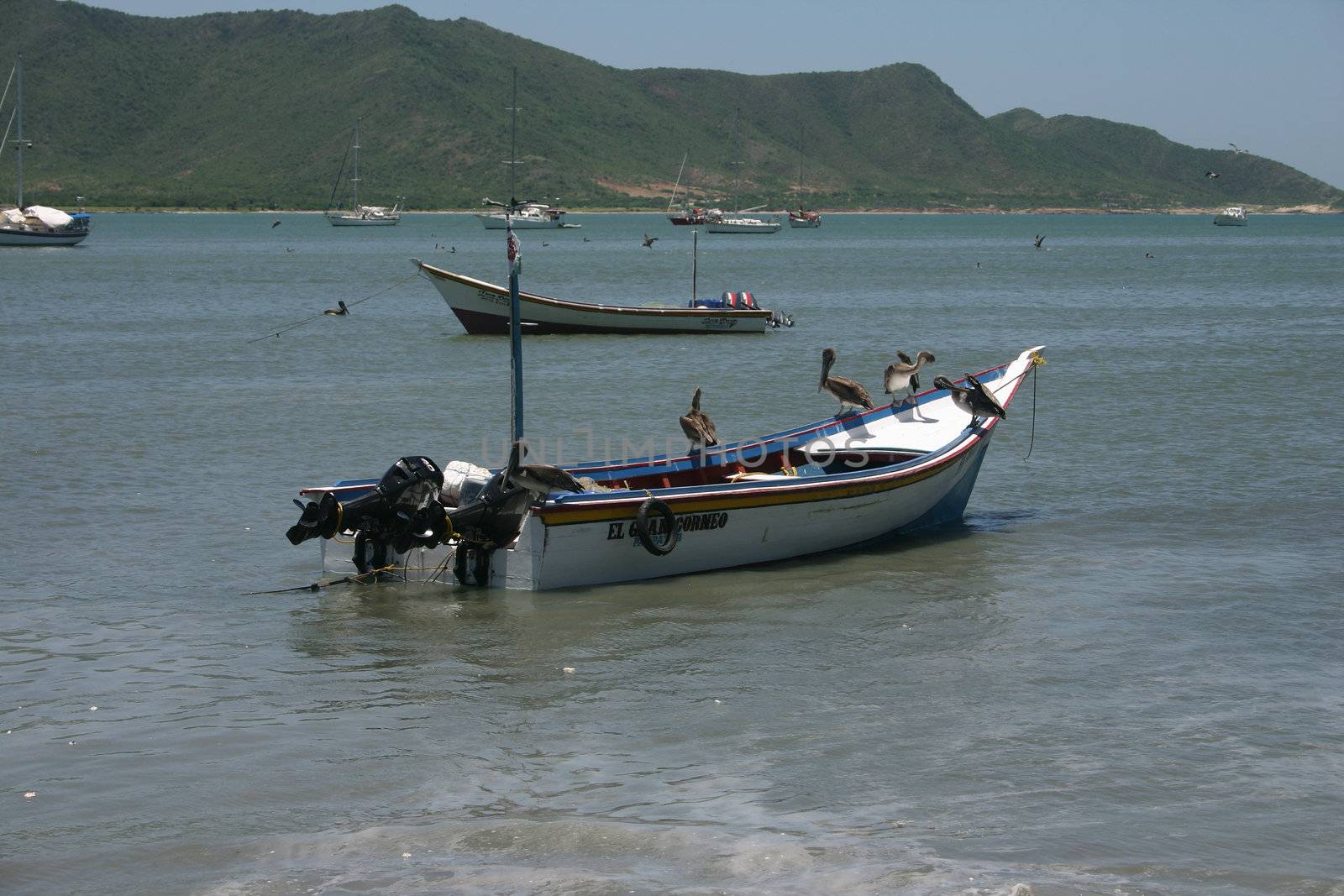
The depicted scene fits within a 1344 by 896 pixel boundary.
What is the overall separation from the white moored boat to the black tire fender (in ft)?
0.04

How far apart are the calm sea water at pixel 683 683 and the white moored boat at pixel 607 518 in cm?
28

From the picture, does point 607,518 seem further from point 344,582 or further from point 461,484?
point 344,582

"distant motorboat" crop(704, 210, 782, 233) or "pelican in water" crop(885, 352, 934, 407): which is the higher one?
"distant motorboat" crop(704, 210, 782, 233)

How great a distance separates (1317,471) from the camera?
20422 mm

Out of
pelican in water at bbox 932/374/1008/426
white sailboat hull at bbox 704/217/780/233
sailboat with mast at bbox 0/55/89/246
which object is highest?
white sailboat hull at bbox 704/217/780/233

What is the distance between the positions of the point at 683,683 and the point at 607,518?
8.78ft

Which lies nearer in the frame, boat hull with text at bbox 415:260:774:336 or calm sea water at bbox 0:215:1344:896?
calm sea water at bbox 0:215:1344:896

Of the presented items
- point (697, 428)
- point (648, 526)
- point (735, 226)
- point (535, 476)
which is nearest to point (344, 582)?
point (535, 476)

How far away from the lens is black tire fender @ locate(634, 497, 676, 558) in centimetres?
1394

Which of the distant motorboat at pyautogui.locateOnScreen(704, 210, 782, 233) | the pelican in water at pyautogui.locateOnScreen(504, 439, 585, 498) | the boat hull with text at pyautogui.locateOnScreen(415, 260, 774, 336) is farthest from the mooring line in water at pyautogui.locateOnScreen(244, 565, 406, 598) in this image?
the distant motorboat at pyautogui.locateOnScreen(704, 210, 782, 233)

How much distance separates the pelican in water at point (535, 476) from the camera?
524 inches

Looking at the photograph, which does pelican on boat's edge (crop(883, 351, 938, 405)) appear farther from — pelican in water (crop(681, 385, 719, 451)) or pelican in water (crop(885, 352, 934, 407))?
pelican in water (crop(681, 385, 719, 451))

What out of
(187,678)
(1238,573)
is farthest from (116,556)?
(1238,573)

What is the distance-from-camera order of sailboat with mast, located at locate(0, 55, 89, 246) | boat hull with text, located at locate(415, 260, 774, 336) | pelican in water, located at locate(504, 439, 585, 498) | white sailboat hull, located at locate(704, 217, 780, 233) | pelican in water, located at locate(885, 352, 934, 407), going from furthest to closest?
white sailboat hull, located at locate(704, 217, 780, 233)
sailboat with mast, located at locate(0, 55, 89, 246)
boat hull with text, located at locate(415, 260, 774, 336)
pelican in water, located at locate(885, 352, 934, 407)
pelican in water, located at locate(504, 439, 585, 498)
